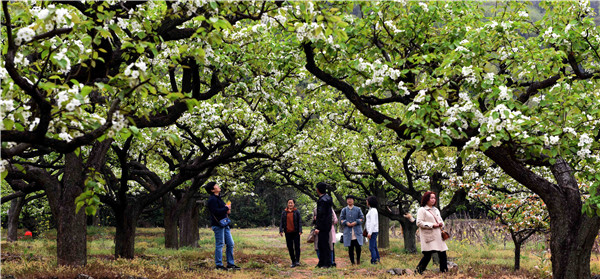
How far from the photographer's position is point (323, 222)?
12.1 m

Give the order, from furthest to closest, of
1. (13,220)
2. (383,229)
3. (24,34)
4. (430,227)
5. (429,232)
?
(383,229), (13,220), (429,232), (430,227), (24,34)

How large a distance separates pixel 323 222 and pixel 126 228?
6.42 meters

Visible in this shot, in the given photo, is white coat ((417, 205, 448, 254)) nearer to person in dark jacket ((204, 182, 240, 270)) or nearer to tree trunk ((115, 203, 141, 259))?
person in dark jacket ((204, 182, 240, 270))

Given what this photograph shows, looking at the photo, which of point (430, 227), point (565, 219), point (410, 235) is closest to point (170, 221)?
point (410, 235)

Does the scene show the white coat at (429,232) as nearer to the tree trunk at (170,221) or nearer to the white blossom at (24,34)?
the white blossom at (24,34)

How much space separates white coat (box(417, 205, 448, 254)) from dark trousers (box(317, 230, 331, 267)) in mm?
3153

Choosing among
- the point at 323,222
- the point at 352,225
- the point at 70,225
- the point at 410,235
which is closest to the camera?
the point at 70,225

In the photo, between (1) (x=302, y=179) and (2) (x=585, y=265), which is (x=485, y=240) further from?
(2) (x=585, y=265)

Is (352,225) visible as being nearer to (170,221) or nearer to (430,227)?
(430,227)

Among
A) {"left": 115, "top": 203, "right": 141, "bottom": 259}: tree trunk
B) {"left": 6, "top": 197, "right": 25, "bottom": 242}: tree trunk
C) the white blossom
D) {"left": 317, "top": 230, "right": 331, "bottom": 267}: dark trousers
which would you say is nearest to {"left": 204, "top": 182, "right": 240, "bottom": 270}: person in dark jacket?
{"left": 317, "top": 230, "right": 331, "bottom": 267}: dark trousers

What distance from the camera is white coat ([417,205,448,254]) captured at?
954 centimetres

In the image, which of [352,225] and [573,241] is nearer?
[573,241]

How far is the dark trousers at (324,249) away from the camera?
477 inches

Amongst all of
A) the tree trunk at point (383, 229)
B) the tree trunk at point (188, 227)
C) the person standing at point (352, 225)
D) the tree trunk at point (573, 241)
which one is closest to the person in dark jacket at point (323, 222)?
the person standing at point (352, 225)
